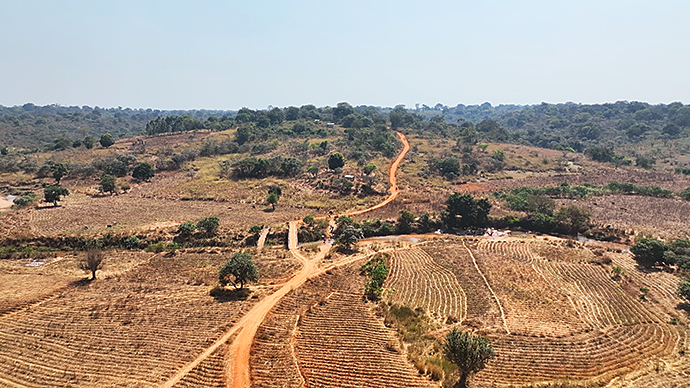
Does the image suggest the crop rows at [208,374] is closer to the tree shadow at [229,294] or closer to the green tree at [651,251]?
the tree shadow at [229,294]

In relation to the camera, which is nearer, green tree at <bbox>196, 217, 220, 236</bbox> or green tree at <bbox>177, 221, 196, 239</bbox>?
green tree at <bbox>177, 221, 196, 239</bbox>

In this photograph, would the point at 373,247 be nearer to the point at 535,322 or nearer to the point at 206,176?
the point at 535,322

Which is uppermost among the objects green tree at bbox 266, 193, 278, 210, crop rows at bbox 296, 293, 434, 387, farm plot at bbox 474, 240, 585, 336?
green tree at bbox 266, 193, 278, 210

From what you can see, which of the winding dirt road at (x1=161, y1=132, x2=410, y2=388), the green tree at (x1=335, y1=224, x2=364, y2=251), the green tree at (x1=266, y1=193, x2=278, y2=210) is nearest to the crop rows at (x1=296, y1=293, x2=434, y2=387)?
the winding dirt road at (x1=161, y1=132, x2=410, y2=388)

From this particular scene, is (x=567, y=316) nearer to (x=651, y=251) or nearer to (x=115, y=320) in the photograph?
(x=651, y=251)

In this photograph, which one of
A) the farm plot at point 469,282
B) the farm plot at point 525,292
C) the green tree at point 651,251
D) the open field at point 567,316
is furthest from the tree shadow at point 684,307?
the farm plot at point 469,282

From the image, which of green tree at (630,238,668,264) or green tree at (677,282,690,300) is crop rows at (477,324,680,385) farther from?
green tree at (630,238,668,264)

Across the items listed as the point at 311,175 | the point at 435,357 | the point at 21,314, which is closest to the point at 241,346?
the point at 435,357
